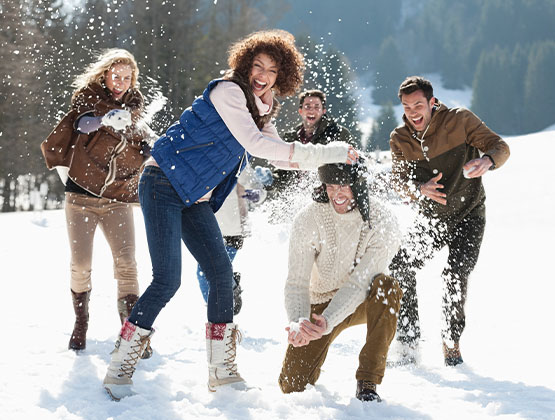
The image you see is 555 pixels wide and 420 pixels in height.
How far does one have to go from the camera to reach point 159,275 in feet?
9.86

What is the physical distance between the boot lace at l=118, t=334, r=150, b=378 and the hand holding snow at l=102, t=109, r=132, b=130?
134cm

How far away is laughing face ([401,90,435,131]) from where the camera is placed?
4.14 m

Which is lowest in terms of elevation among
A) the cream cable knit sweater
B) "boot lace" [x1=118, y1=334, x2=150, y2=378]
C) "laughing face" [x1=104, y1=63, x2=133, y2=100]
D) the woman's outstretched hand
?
"boot lace" [x1=118, y1=334, x2=150, y2=378]

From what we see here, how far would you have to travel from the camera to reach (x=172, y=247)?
300 cm

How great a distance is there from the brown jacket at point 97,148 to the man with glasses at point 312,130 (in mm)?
1598

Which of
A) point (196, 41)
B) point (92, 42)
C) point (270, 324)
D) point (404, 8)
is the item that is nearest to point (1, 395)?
point (270, 324)

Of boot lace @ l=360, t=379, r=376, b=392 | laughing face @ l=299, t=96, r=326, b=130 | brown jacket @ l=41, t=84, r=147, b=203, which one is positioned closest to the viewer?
boot lace @ l=360, t=379, r=376, b=392

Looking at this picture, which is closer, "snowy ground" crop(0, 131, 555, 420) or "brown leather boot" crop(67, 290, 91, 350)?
"snowy ground" crop(0, 131, 555, 420)

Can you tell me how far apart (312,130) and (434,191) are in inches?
58.8

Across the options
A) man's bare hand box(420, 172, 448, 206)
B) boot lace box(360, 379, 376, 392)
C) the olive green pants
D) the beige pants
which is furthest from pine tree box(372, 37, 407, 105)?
boot lace box(360, 379, 376, 392)

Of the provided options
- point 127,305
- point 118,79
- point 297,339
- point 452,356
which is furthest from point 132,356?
point 452,356

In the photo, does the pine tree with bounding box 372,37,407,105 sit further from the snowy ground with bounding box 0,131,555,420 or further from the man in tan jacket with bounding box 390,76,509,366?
the man in tan jacket with bounding box 390,76,509,366

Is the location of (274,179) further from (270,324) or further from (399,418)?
(399,418)

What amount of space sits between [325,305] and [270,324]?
6.33 feet
